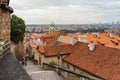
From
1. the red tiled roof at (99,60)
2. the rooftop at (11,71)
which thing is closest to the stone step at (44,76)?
the red tiled roof at (99,60)

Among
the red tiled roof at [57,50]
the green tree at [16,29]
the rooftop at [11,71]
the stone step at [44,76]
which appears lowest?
the stone step at [44,76]

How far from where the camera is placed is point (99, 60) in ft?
73.3

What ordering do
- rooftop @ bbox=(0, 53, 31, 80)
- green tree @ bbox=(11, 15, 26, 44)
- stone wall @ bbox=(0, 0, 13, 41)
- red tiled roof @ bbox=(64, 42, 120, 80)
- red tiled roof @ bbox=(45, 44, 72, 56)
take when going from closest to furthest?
rooftop @ bbox=(0, 53, 31, 80) → stone wall @ bbox=(0, 0, 13, 41) → red tiled roof @ bbox=(64, 42, 120, 80) → red tiled roof @ bbox=(45, 44, 72, 56) → green tree @ bbox=(11, 15, 26, 44)

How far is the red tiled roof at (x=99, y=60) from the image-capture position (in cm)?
1901

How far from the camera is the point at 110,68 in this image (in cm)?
1964

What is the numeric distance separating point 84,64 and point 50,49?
7848 millimetres

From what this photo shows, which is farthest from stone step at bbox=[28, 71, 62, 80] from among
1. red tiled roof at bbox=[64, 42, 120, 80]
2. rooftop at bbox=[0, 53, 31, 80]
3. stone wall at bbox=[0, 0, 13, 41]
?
rooftop at bbox=[0, 53, 31, 80]

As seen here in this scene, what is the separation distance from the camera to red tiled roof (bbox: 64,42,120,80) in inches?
748

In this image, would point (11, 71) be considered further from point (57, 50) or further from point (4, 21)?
point (57, 50)

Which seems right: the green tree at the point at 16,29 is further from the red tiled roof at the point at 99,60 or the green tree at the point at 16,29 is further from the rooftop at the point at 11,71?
the rooftop at the point at 11,71

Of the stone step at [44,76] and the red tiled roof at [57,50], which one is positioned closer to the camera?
the stone step at [44,76]

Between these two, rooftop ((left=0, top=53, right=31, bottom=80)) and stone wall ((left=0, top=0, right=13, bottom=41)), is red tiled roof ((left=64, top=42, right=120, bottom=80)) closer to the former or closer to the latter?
stone wall ((left=0, top=0, right=13, bottom=41))

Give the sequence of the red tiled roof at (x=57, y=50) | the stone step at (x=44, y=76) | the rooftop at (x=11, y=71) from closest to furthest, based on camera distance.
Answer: the rooftop at (x=11, y=71), the stone step at (x=44, y=76), the red tiled roof at (x=57, y=50)

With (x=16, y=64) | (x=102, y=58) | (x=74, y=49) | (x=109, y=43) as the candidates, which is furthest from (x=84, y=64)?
(x=16, y=64)
